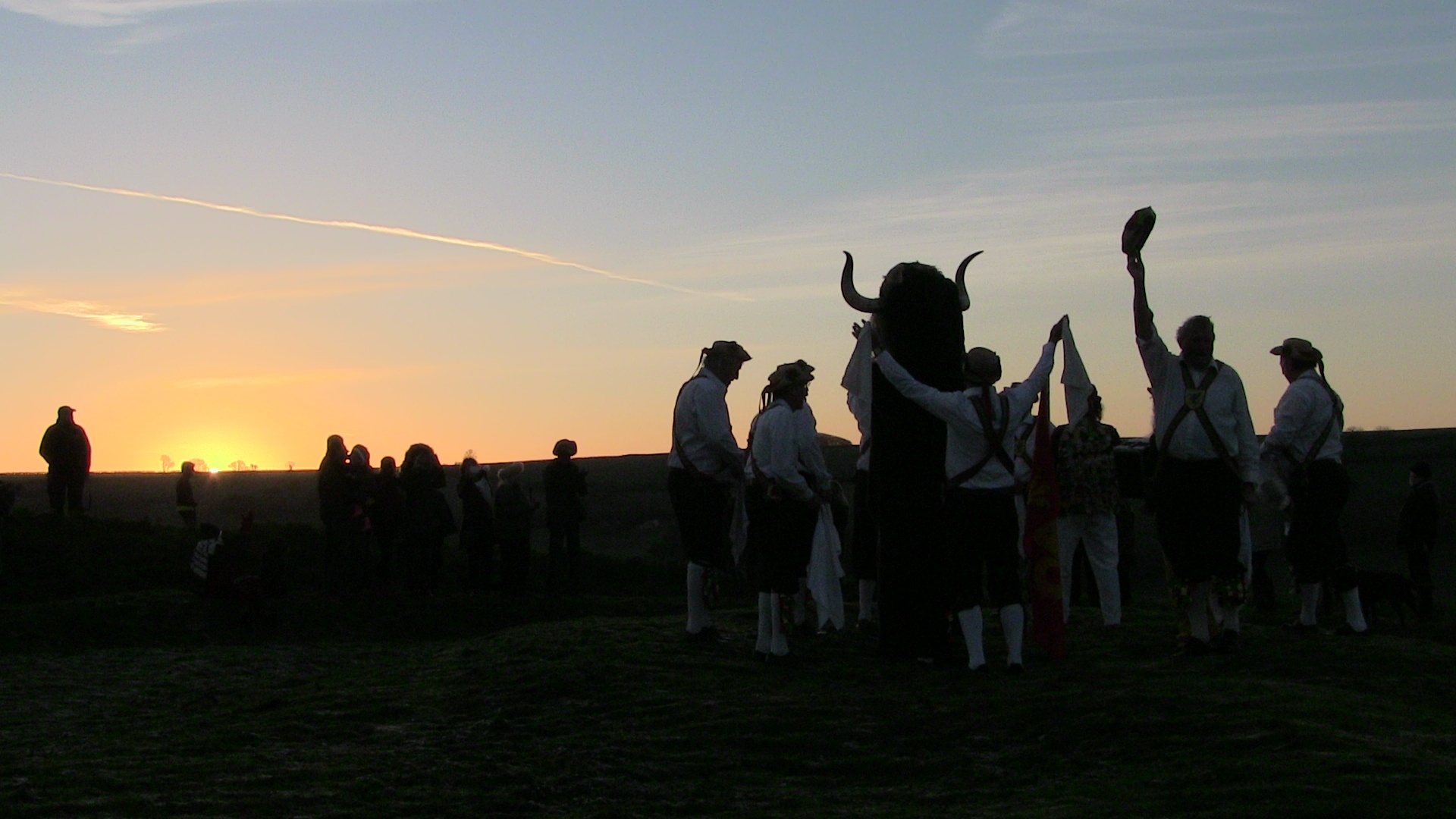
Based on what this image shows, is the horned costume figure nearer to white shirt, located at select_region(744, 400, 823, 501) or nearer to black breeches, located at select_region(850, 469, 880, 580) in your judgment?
white shirt, located at select_region(744, 400, 823, 501)

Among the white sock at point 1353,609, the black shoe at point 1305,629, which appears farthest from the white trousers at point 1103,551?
the white sock at point 1353,609

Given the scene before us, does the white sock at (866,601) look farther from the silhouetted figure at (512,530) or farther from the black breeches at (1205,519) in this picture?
the silhouetted figure at (512,530)

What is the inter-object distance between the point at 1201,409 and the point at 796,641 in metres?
3.68

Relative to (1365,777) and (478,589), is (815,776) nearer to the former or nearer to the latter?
(1365,777)

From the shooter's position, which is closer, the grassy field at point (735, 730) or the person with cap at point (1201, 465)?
the grassy field at point (735, 730)

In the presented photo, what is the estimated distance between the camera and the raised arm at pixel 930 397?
1040 centimetres

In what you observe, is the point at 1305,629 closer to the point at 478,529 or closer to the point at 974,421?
the point at 974,421

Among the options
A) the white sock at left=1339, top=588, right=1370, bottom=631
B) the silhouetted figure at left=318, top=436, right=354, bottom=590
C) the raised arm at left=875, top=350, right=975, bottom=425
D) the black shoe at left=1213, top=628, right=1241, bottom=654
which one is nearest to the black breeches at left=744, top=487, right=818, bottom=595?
the raised arm at left=875, top=350, right=975, bottom=425

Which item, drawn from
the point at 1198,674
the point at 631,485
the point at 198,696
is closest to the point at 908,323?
the point at 1198,674

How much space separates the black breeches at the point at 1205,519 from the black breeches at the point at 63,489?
17599mm

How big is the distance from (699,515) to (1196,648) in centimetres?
377

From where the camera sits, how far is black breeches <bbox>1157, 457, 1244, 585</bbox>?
1084 centimetres

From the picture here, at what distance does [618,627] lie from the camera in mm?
13391

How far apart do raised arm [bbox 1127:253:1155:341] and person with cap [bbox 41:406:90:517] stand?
57.3 ft
